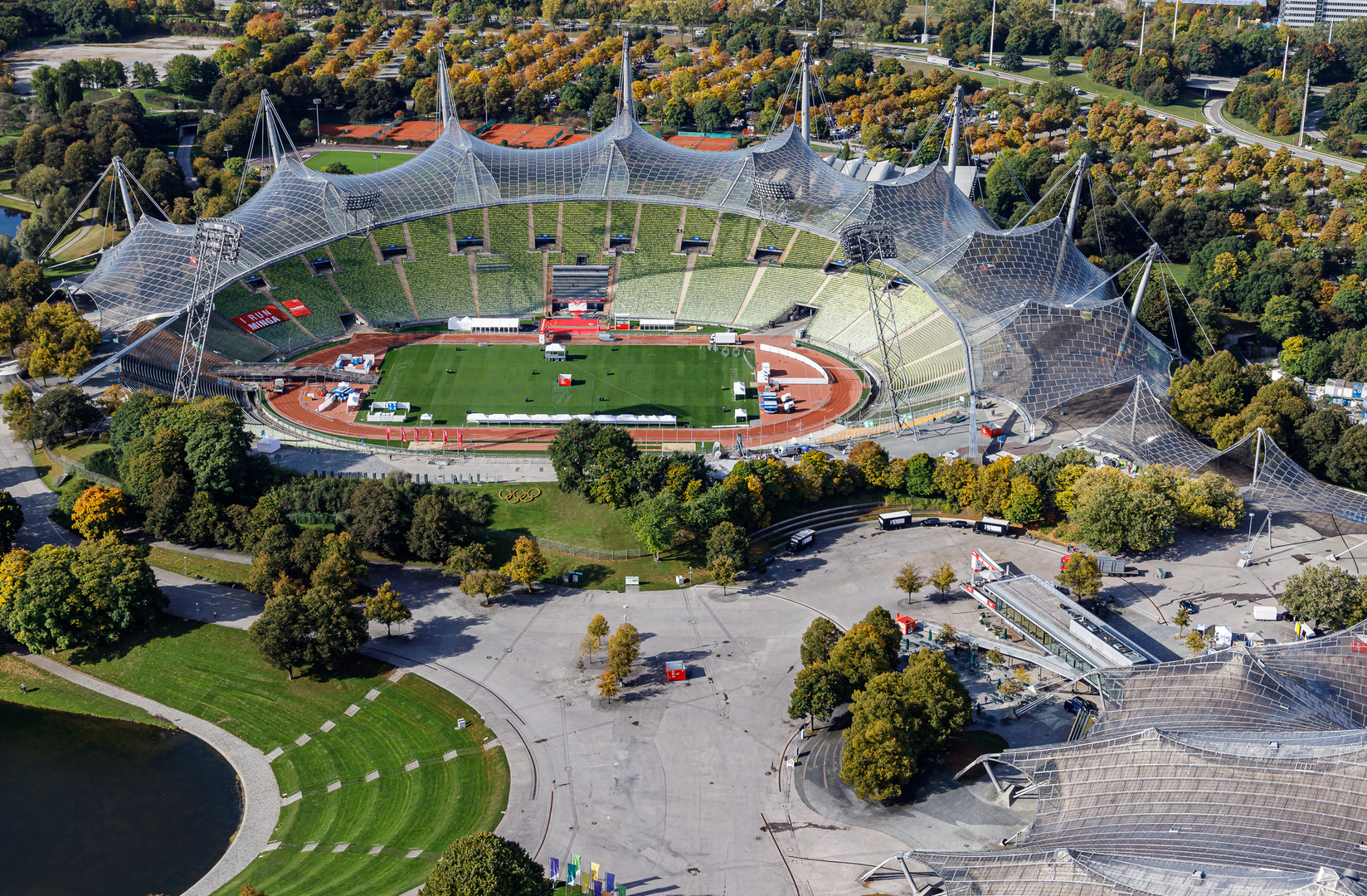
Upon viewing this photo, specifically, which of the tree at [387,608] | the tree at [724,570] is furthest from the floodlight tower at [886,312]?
the tree at [387,608]

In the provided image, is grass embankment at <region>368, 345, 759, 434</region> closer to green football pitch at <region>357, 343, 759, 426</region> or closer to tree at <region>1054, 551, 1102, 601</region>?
green football pitch at <region>357, 343, 759, 426</region>

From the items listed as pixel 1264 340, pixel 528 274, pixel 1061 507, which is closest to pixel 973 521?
pixel 1061 507

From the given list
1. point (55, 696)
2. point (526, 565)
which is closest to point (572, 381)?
point (526, 565)

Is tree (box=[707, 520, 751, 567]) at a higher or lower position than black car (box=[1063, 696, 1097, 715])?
higher

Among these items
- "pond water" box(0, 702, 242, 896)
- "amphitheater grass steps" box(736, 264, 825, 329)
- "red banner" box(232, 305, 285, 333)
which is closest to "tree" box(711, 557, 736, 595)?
"pond water" box(0, 702, 242, 896)

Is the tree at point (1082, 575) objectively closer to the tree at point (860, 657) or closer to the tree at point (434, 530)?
the tree at point (860, 657)

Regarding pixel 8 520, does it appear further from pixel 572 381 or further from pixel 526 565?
pixel 572 381
